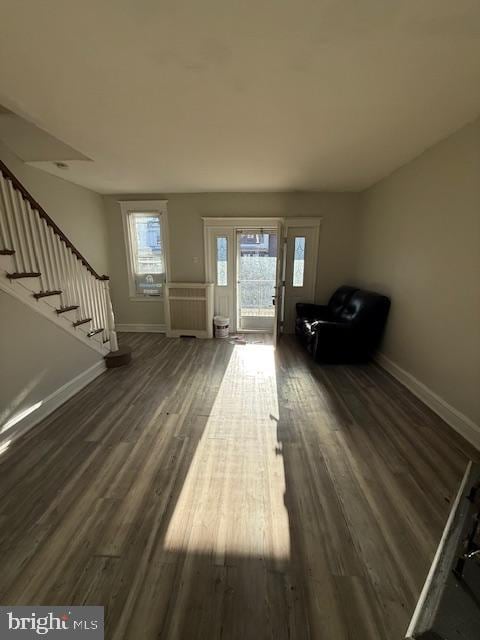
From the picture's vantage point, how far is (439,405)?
233cm

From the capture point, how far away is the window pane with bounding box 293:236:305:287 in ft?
14.6

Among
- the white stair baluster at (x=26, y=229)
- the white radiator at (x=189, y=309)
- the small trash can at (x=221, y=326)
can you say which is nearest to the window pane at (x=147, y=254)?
the white radiator at (x=189, y=309)

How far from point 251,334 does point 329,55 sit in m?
3.87

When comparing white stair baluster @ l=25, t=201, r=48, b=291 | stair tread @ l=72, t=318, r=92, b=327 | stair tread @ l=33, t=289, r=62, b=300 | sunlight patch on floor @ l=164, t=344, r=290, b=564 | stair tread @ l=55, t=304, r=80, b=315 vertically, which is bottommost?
sunlight patch on floor @ l=164, t=344, r=290, b=564

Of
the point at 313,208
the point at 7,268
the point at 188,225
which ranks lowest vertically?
the point at 7,268

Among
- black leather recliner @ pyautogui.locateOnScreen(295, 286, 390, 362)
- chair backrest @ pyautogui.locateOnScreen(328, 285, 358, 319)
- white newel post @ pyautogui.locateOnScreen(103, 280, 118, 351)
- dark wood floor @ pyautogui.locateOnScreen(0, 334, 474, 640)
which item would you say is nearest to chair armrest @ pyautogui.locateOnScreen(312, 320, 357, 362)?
black leather recliner @ pyautogui.locateOnScreen(295, 286, 390, 362)

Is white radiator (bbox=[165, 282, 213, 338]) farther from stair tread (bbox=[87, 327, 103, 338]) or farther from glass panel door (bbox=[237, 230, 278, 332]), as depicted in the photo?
stair tread (bbox=[87, 327, 103, 338])

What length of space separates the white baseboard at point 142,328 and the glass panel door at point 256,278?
1.53m

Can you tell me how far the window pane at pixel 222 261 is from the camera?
4.53m

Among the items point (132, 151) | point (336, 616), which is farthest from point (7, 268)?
point (336, 616)

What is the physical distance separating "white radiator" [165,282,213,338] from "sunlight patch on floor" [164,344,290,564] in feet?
7.18

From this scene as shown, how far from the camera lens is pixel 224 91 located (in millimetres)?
1620

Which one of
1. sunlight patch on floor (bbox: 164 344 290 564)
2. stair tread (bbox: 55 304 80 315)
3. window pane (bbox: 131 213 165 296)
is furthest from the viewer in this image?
window pane (bbox: 131 213 165 296)

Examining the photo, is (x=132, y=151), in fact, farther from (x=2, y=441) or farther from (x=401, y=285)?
(x=401, y=285)
